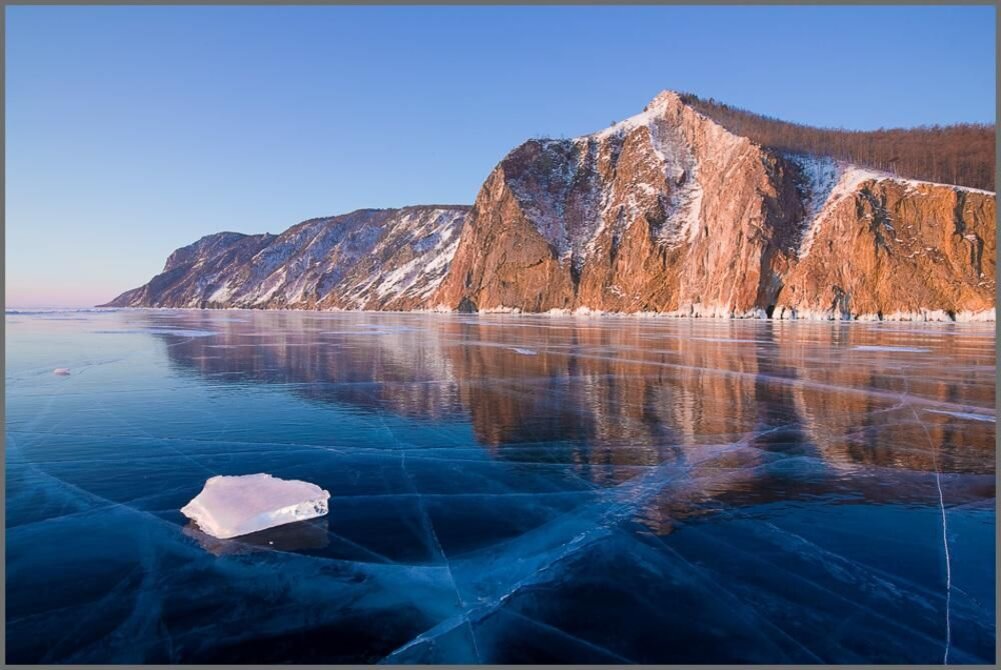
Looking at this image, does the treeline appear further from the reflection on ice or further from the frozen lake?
the reflection on ice

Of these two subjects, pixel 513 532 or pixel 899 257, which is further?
pixel 899 257

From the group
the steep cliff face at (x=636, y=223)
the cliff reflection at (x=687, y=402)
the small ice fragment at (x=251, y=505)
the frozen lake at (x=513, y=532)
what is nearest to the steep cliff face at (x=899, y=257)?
the steep cliff face at (x=636, y=223)

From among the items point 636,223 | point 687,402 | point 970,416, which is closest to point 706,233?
point 636,223

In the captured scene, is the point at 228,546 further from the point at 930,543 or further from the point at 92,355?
the point at 92,355

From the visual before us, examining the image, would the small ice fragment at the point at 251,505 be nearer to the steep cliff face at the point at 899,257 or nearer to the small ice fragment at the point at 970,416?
the small ice fragment at the point at 970,416

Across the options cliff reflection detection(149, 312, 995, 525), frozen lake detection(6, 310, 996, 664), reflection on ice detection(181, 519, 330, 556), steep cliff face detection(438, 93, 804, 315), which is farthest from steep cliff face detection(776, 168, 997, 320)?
reflection on ice detection(181, 519, 330, 556)

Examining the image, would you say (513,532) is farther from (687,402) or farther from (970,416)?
(970,416)

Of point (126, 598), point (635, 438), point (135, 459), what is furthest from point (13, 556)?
point (635, 438)
